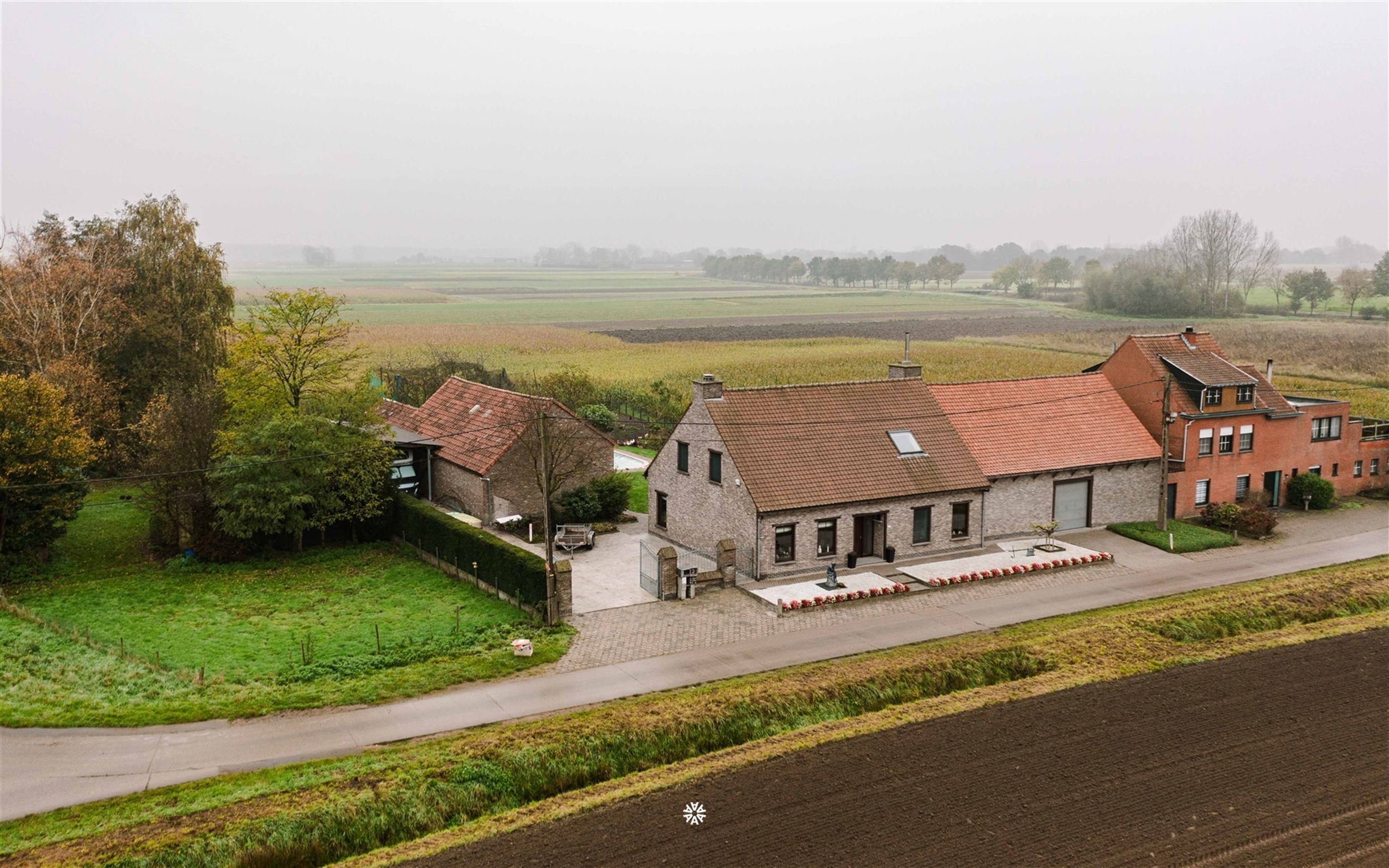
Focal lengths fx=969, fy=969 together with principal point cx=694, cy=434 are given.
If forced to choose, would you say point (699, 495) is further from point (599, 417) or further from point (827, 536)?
point (599, 417)

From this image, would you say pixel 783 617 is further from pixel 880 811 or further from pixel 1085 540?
pixel 1085 540

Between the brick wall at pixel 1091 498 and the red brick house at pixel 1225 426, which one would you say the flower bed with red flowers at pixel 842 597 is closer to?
the brick wall at pixel 1091 498

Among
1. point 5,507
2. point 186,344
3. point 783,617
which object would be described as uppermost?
point 186,344

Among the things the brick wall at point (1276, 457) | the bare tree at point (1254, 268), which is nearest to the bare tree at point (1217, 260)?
the bare tree at point (1254, 268)

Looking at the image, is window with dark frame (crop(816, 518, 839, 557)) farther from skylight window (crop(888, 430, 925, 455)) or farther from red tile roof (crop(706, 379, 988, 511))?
skylight window (crop(888, 430, 925, 455))

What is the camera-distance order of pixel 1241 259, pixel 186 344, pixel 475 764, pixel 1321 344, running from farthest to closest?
pixel 1241 259, pixel 1321 344, pixel 186 344, pixel 475 764

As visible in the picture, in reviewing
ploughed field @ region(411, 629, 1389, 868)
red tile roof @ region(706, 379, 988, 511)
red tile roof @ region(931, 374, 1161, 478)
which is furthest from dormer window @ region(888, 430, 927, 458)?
ploughed field @ region(411, 629, 1389, 868)

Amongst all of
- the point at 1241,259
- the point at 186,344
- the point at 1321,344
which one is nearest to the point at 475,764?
the point at 186,344
